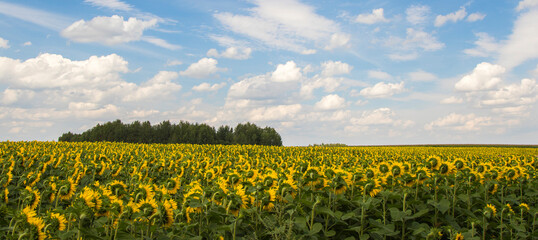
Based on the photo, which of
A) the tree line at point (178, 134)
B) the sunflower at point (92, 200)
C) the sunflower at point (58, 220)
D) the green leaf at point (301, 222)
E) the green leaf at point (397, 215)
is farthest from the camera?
the tree line at point (178, 134)

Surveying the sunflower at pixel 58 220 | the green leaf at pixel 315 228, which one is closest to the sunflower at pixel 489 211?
the green leaf at pixel 315 228

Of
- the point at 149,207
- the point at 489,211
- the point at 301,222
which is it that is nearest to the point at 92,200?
the point at 149,207

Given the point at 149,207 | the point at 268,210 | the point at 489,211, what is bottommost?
the point at 489,211

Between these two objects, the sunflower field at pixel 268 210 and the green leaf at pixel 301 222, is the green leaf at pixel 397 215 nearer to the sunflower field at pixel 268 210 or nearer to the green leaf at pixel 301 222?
the sunflower field at pixel 268 210

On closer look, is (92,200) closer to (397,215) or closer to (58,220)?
(58,220)

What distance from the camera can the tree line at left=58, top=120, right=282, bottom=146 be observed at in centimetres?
Answer: 7141

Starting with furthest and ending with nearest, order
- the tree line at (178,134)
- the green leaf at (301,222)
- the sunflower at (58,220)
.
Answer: the tree line at (178,134) < the green leaf at (301,222) < the sunflower at (58,220)

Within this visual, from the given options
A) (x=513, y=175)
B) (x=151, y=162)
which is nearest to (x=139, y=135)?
(x=151, y=162)

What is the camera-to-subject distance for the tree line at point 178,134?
234 feet

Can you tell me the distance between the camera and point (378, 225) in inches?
173

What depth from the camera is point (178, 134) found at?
73312 mm

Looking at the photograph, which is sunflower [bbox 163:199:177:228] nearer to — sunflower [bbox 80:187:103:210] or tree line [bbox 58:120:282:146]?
sunflower [bbox 80:187:103:210]

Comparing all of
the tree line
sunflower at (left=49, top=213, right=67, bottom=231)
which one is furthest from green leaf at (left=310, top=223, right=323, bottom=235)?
the tree line

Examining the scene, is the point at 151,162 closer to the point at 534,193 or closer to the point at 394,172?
the point at 394,172
